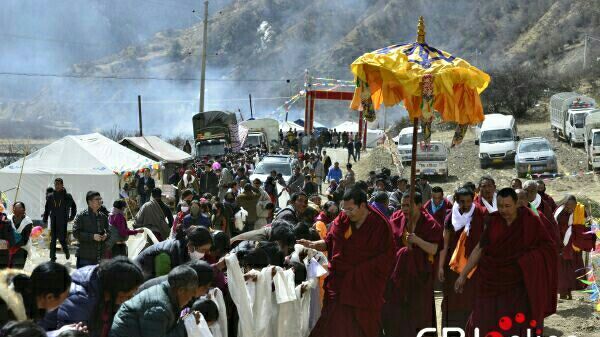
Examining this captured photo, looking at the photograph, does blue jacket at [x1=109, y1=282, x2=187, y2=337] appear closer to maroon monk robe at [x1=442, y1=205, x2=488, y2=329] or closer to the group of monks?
the group of monks

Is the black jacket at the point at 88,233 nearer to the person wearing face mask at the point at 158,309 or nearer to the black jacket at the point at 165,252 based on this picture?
the black jacket at the point at 165,252

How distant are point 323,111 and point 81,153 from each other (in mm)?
75848

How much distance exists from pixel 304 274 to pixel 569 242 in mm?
4966

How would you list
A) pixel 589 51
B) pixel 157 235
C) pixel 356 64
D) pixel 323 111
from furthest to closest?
pixel 323 111, pixel 589 51, pixel 157 235, pixel 356 64

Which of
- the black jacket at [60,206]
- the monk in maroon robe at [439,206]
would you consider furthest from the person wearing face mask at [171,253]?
the black jacket at [60,206]

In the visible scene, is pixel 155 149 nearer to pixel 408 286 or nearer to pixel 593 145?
pixel 593 145

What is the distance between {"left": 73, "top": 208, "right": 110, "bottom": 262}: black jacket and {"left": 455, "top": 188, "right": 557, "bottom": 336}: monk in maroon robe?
4.92 m

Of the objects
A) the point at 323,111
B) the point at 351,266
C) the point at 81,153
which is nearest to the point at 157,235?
the point at 351,266

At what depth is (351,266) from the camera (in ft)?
27.1

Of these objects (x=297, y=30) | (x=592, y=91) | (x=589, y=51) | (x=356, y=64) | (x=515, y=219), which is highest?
(x=297, y=30)

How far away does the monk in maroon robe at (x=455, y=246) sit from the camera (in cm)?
925

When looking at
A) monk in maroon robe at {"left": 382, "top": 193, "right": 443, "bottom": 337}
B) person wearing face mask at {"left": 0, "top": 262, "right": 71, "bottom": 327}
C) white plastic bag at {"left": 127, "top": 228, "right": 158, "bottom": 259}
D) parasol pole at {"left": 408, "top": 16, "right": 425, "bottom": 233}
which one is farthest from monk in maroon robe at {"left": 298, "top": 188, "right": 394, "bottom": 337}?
person wearing face mask at {"left": 0, "top": 262, "right": 71, "bottom": 327}

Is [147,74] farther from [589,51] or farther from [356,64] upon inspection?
[356,64]

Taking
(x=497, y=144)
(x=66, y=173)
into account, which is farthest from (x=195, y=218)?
(x=497, y=144)
